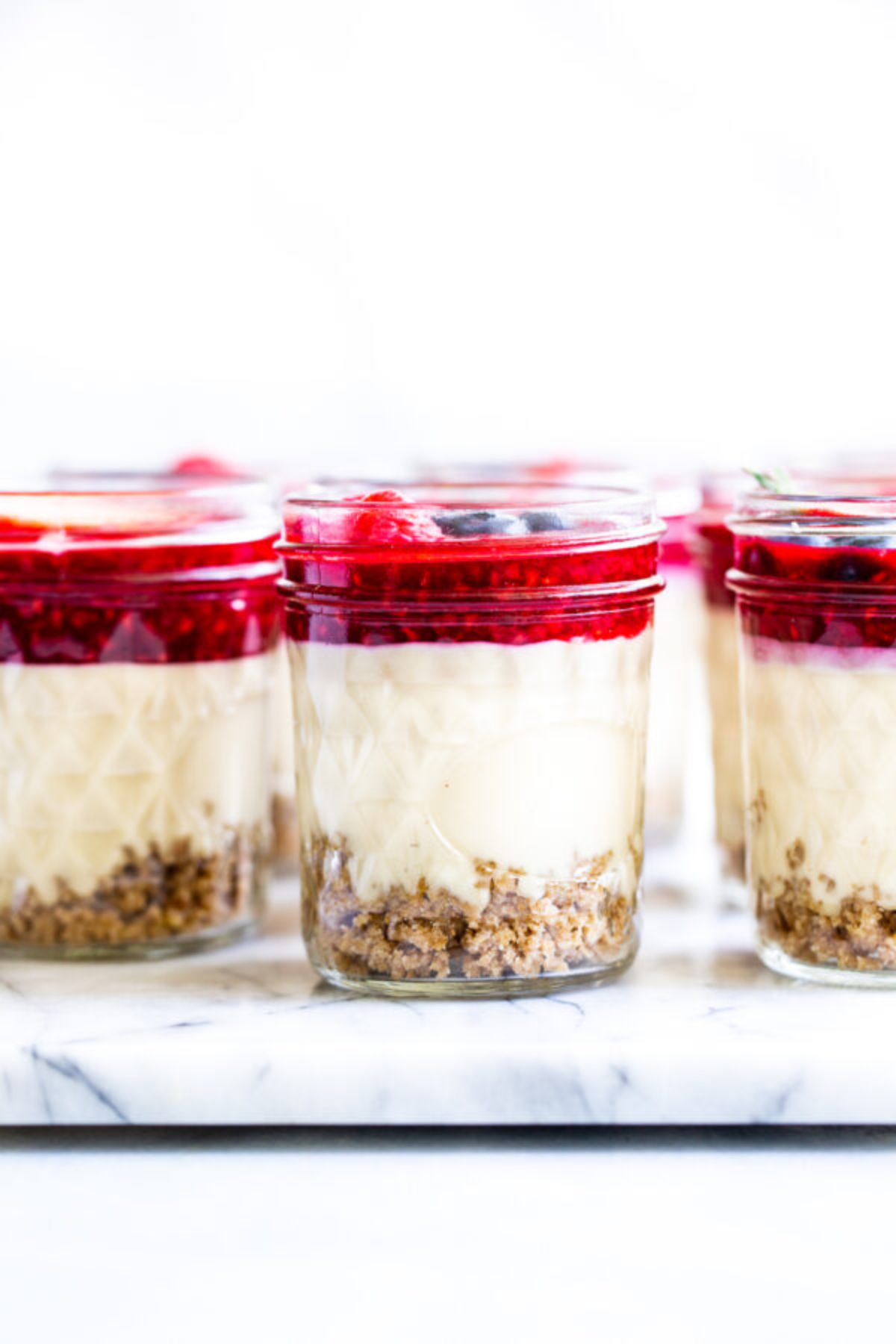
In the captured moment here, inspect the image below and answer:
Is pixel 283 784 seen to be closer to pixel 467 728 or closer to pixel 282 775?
pixel 282 775

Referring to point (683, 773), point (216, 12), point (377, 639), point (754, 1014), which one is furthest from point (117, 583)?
point (216, 12)

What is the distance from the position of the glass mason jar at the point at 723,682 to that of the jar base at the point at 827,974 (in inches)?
6.7

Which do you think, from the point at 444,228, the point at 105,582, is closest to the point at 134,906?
the point at 105,582

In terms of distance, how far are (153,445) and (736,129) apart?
29.6 inches

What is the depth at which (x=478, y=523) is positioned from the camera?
35.4 inches

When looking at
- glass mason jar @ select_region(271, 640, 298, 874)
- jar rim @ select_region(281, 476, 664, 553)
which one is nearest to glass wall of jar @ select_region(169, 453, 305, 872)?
glass mason jar @ select_region(271, 640, 298, 874)

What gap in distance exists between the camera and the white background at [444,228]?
5.69 ft

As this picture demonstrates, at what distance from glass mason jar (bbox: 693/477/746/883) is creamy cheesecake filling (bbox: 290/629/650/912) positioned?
25cm

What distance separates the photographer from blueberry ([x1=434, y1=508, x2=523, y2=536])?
2.95 ft

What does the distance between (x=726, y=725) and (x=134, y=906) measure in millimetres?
445

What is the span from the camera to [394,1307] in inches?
27.9

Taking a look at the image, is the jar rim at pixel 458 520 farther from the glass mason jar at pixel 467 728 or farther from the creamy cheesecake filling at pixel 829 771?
the creamy cheesecake filling at pixel 829 771

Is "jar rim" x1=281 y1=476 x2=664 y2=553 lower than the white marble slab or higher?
higher

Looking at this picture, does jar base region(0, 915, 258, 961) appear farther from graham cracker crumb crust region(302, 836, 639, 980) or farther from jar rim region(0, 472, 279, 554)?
jar rim region(0, 472, 279, 554)
